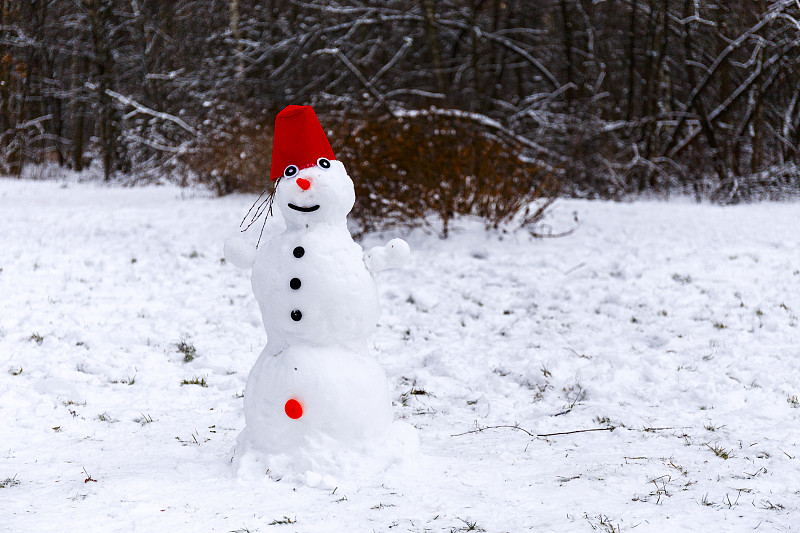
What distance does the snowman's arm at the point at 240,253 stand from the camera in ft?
11.6

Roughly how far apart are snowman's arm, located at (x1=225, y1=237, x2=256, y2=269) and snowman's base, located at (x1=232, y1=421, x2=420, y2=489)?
0.90 m

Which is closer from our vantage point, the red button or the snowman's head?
the red button

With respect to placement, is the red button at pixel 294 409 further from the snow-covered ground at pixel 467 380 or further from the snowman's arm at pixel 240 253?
the snowman's arm at pixel 240 253

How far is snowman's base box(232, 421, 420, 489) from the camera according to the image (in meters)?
3.19

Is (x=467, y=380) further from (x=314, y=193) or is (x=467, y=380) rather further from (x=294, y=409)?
(x=314, y=193)

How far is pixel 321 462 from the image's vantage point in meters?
3.22

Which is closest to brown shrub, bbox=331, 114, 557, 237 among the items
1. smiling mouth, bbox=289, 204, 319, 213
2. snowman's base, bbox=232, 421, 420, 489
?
smiling mouth, bbox=289, 204, 319, 213

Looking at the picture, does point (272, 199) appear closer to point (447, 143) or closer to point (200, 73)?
point (447, 143)

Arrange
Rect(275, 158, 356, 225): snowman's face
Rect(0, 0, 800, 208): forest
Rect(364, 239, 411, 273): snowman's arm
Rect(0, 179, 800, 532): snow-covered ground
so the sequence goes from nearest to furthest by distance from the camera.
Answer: Rect(0, 179, 800, 532): snow-covered ground → Rect(275, 158, 356, 225): snowman's face → Rect(364, 239, 411, 273): snowman's arm → Rect(0, 0, 800, 208): forest

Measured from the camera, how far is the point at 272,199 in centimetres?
348

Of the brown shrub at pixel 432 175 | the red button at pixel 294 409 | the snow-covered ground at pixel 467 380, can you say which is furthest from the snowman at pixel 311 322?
the brown shrub at pixel 432 175

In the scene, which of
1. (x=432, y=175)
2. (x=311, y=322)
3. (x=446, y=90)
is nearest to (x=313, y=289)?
(x=311, y=322)

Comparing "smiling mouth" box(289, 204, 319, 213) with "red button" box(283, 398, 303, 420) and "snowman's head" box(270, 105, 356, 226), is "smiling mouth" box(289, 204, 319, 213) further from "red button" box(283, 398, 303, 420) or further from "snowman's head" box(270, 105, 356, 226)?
"red button" box(283, 398, 303, 420)

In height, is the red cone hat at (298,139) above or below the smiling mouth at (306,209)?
above
